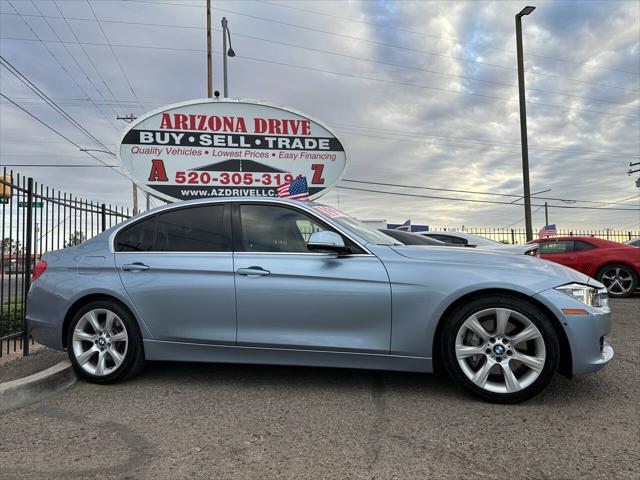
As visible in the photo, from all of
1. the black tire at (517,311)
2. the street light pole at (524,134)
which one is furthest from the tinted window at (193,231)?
the street light pole at (524,134)

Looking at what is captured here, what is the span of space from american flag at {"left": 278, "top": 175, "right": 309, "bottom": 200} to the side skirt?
567 centimetres

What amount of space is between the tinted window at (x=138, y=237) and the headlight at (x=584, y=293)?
327 centimetres

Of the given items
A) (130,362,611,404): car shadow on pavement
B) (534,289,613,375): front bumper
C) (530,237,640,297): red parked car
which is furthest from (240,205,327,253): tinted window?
(530,237,640,297): red parked car

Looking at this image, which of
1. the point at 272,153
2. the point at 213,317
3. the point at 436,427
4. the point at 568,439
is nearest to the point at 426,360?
the point at 436,427

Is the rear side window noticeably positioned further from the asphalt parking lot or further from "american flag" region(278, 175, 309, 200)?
"american flag" region(278, 175, 309, 200)

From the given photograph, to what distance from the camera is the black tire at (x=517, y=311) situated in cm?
311

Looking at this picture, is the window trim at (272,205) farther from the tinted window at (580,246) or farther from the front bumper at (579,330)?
the tinted window at (580,246)

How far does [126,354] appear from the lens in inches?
149

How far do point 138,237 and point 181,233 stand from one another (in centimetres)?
42

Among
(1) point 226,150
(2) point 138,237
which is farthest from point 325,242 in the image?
(1) point 226,150

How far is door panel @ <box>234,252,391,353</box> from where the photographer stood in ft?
11.1

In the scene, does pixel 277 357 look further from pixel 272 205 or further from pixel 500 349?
pixel 500 349

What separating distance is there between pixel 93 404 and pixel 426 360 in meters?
2.50

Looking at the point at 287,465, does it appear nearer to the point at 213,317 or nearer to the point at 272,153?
the point at 213,317
